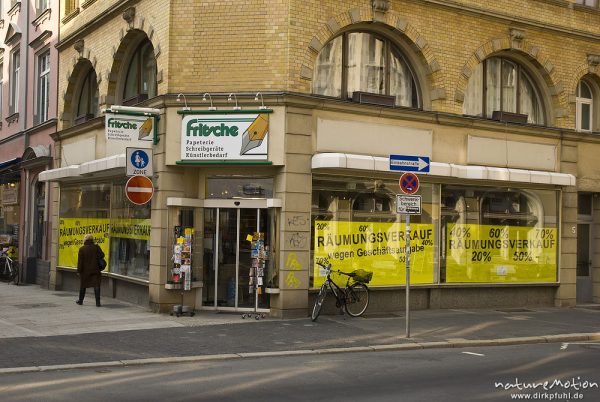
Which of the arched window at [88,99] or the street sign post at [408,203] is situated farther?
the arched window at [88,99]

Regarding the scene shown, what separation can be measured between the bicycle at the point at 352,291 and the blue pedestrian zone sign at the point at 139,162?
4.09m

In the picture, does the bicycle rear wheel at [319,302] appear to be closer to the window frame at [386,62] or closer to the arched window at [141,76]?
the window frame at [386,62]

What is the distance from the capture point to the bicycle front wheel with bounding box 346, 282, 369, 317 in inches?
652

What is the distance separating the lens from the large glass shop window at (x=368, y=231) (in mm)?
16719

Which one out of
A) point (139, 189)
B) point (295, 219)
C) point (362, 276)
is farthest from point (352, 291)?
point (139, 189)

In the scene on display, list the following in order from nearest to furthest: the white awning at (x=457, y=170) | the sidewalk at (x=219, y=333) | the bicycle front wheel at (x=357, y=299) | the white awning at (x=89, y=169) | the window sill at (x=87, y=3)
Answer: the sidewalk at (x=219, y=333) → the white awning at (x=457, y=170) → the bicycle front wheel at (x=357, y=299) → the white awning at (x=89, y=169) → the window sill at (x=87, y=3)

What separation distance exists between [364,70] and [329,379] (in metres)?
9.38

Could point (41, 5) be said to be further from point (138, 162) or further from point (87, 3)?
point (138, 162)

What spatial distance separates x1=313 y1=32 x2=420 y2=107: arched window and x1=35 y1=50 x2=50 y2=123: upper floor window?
40.0 ft

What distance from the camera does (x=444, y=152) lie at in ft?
60.2

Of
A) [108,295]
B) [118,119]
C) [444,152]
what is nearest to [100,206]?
[108,295]

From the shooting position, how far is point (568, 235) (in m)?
20.3

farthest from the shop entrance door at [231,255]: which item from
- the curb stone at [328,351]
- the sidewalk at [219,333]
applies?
the curb stone at [328,351]

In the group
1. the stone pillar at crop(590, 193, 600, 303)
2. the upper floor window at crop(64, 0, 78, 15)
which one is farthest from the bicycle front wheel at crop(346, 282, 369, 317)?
the upper floor window at crop(64, 0, 78, 15)
